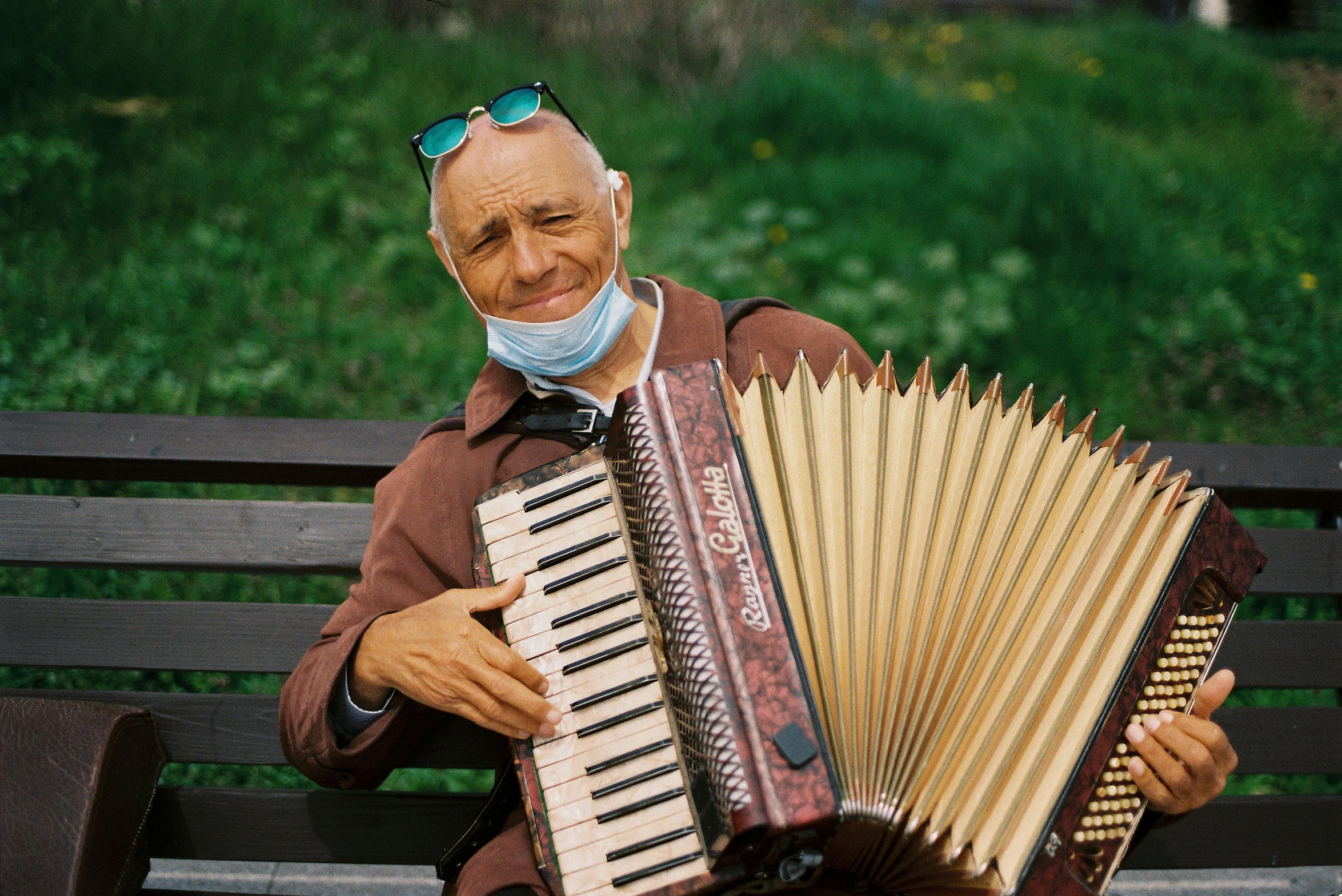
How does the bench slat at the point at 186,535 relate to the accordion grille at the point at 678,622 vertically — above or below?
below

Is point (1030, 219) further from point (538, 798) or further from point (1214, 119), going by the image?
point (538, 798)

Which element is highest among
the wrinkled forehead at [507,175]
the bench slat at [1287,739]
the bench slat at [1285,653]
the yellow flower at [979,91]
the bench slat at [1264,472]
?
→ the wrinkled forehead at [507,175]

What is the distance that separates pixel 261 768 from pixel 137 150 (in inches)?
118

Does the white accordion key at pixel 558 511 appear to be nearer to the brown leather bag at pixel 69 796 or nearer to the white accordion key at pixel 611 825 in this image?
the white accordion key at pixel 611 825

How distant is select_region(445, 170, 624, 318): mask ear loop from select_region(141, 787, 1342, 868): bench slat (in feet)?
3.76

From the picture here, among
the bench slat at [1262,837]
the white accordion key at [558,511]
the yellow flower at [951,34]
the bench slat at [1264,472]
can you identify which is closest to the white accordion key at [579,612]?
the white accordion key at [558,511]

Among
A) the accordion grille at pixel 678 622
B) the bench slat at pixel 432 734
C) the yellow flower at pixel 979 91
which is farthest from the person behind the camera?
the yellow flower at pixel 979 91

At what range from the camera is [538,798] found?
68.3 inches

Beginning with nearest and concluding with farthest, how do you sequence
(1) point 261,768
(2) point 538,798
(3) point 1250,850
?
(2) point 538,798
(3) point 1250,850
(1) point 261,768

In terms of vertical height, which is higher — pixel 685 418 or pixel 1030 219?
pixel 685 418


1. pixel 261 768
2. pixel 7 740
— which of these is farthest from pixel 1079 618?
pixel 261 768

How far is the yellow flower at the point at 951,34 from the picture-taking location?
651cm

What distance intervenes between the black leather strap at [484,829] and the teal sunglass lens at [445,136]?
1227 mm

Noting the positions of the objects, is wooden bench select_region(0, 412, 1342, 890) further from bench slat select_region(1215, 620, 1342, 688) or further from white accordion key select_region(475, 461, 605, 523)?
white accordion key select_region(475, 461, 605, 523)
